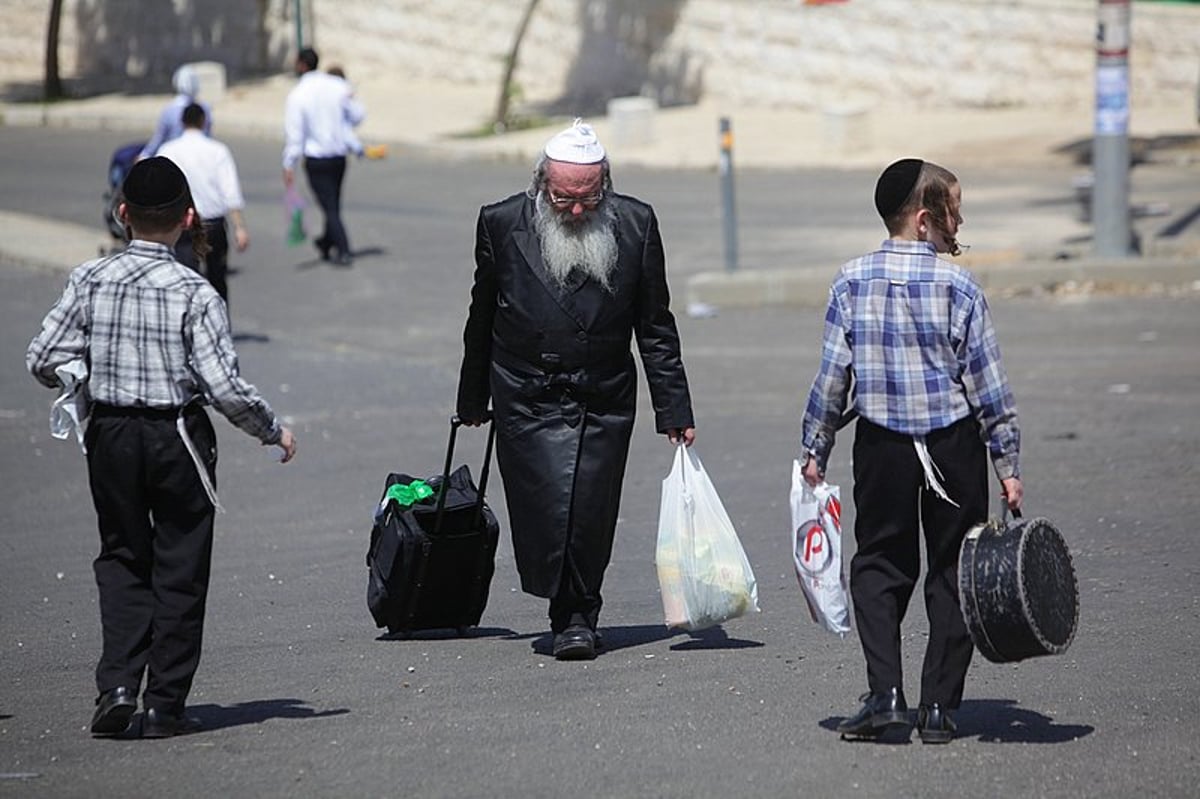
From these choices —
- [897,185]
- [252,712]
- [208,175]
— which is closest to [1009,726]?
[897,185]

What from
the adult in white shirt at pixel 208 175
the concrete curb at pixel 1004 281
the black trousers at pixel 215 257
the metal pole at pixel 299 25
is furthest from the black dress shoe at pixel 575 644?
the metal pole at pixel 299 25

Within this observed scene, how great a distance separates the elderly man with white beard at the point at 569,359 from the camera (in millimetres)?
6797

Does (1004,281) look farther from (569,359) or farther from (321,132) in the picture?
(569,359)

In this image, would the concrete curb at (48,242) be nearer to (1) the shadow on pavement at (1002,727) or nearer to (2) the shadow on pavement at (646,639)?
(2) the shadow on pavement at (646,639)

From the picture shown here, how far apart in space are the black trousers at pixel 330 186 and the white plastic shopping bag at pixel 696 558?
1150cm

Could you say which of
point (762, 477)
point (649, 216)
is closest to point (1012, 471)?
point (649, 216)

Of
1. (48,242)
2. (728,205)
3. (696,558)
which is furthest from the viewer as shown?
(48,242)

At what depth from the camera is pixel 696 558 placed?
22.0ft

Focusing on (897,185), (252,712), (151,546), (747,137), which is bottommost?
(252,712)

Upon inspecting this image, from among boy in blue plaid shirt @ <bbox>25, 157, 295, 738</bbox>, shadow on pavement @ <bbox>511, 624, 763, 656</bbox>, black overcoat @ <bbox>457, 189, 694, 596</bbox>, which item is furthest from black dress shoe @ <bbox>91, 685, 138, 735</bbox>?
shadow on pavement @ <bbox>511, 624, 763, 656</bbox>

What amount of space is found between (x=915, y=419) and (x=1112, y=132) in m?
11.5

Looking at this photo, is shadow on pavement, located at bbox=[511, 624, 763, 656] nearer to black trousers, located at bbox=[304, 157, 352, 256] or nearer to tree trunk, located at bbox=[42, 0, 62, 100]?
black trousers, located at bbox=[304, 157, 352, 256]

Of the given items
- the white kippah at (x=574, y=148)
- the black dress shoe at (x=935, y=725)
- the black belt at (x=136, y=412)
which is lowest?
the black dress shoe at (x=935, y=725)

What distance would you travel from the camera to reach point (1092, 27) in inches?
1080
